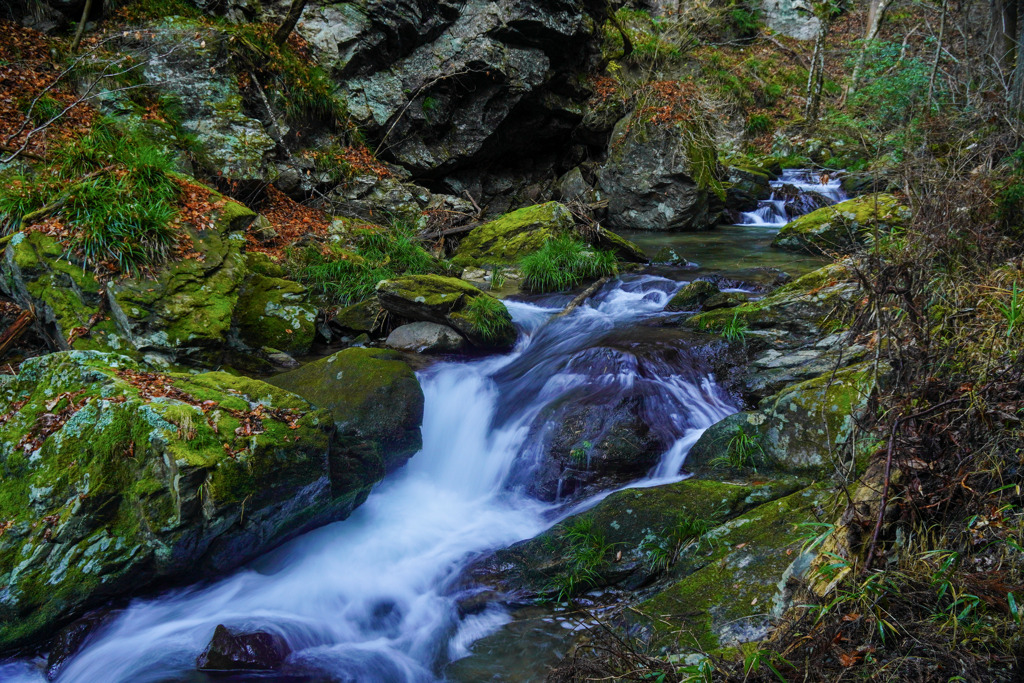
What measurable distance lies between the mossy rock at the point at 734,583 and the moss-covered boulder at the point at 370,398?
2758mm

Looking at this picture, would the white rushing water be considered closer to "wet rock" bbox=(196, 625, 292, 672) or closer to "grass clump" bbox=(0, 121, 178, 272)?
"wet rock" bbox=(196, 625, 292, 672)

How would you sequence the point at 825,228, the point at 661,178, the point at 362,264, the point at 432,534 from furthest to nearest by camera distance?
the point at 661,178 < the point at 825,228 < the point at 362,264 < the point at 432,534

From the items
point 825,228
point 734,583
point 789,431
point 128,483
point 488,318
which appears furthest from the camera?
point 825,228

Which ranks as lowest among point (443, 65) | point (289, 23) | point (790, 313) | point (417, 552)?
point (417, 552)

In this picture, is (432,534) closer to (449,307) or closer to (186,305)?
(449,307)

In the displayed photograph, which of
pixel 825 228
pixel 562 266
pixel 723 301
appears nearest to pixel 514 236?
pixel 562 266

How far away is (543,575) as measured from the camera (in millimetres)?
4039

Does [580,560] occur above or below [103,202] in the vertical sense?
below

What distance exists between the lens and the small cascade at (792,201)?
12.8m

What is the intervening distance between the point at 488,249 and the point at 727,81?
13309 millimetres

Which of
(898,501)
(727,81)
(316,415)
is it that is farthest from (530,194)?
(898,501)

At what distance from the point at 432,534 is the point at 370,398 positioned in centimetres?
142

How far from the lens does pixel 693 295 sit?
24.5ft

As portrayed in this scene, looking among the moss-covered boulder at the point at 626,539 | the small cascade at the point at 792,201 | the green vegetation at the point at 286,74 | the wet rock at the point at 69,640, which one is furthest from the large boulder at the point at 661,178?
the wet rock at the point at 69,640
